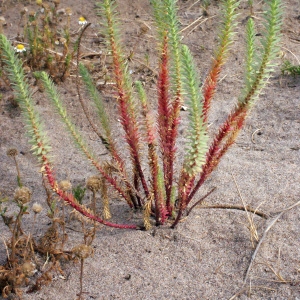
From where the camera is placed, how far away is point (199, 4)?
5223 mm

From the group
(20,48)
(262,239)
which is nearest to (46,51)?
(20,48)

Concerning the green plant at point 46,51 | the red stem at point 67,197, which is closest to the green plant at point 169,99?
the red stem at point 67,197

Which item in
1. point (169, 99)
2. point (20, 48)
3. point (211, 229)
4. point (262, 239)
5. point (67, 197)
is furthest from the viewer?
point (20, 48)

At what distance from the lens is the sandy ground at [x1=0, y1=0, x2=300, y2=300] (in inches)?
93.4

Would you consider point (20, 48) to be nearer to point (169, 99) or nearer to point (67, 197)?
point (67, 197)

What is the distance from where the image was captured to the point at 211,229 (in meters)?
2.66

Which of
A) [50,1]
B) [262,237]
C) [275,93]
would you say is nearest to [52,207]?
[262,237]

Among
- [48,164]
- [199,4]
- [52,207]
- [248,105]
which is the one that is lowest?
[199,4]

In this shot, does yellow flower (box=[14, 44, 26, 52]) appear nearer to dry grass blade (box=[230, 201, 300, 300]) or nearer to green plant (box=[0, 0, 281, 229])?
green plant (box=[0, 0, 281, 229])

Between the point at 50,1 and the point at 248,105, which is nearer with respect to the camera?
the point at 248,105

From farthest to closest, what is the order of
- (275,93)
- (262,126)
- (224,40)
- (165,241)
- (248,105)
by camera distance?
(275,93) < (262,126) < (165,241) < (248,105) < (224,40)

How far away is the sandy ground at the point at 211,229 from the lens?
237 centimetres

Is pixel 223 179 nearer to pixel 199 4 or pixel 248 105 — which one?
pixel 248 105

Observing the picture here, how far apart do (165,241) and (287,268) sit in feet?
1.94
